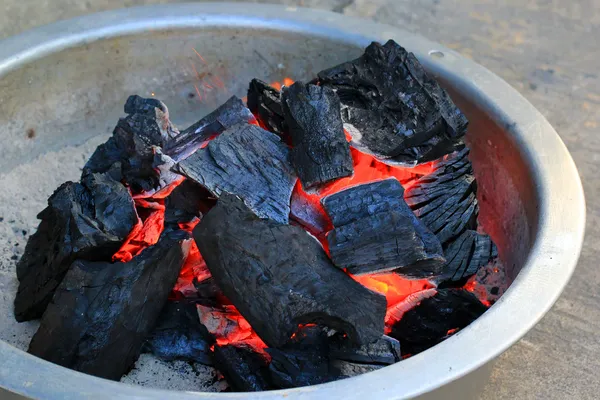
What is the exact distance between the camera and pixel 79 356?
4.02 feet

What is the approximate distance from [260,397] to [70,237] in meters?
0.60

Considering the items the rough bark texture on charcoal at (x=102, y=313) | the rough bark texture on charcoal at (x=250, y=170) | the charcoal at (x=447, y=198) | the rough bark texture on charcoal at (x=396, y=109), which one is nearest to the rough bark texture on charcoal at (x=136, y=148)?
the rough bark texture on charcoal at (x=250, y=170)

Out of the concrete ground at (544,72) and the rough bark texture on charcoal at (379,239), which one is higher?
the rough bark texture on charcoal at (379,239)

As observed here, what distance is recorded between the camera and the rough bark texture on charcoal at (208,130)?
1.57 meters

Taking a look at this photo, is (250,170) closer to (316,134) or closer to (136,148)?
(316,134)

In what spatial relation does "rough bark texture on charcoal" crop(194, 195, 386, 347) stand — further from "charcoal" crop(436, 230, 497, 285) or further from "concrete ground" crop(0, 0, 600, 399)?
"concrete ground" crop(0, 0, 600, 399)

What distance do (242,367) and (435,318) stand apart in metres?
0.40

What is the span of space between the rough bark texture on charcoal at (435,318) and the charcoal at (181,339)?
1.24 ft

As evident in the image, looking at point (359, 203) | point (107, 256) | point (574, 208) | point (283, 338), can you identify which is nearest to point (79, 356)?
point (107, 256)

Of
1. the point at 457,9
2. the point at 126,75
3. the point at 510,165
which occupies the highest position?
the point at 126,75

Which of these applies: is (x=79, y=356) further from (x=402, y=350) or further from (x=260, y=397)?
(x=402, y=350)

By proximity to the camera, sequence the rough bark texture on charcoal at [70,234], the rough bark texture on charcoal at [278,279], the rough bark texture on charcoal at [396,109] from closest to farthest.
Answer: the rough bark texture on charcoal at [278,279] < the rough bark texture on charcoal at [70,234] < the rough bark texture on charcoal at [396,109]

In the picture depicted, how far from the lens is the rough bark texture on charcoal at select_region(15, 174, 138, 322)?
1343mm

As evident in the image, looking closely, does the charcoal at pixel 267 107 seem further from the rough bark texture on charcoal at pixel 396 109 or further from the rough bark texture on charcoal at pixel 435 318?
the rough bark texture on charcoal at pixel 435 318
